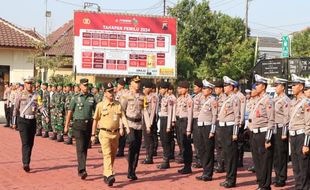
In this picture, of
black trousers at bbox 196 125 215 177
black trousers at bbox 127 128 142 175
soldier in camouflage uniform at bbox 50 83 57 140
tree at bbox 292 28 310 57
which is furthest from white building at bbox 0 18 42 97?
tree at bbox 292 28 310 57

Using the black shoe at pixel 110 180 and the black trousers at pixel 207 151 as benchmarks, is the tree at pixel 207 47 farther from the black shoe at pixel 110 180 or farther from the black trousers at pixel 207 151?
the black shoe at pixel 110 180

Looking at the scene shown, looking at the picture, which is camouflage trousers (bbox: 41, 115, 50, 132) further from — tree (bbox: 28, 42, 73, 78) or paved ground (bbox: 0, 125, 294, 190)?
tree (bbox: 28, 42, 73, 78)

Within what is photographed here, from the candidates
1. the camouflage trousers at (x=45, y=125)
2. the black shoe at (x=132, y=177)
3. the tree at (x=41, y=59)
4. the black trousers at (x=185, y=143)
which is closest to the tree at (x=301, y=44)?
the tree at (x=41, y=59)

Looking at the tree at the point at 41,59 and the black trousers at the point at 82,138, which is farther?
the tree at the point at 41,59

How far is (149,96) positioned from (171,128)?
1.54 metres

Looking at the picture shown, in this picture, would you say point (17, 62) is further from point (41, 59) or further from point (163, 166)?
point (163, 166)

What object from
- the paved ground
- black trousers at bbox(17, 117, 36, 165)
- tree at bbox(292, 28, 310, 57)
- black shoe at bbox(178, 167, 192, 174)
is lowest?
the paved ground

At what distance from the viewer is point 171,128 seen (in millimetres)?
11797

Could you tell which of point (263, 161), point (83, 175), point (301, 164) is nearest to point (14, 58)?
point (83, 175)

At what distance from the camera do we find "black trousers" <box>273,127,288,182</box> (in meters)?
9.80

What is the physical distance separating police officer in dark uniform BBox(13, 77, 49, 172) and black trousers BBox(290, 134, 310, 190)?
547 cm

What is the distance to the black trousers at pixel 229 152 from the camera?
9406 millimetres

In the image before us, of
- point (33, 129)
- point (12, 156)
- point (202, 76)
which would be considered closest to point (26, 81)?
point (33, 129)

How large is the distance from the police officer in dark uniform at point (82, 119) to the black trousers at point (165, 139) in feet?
6.96
